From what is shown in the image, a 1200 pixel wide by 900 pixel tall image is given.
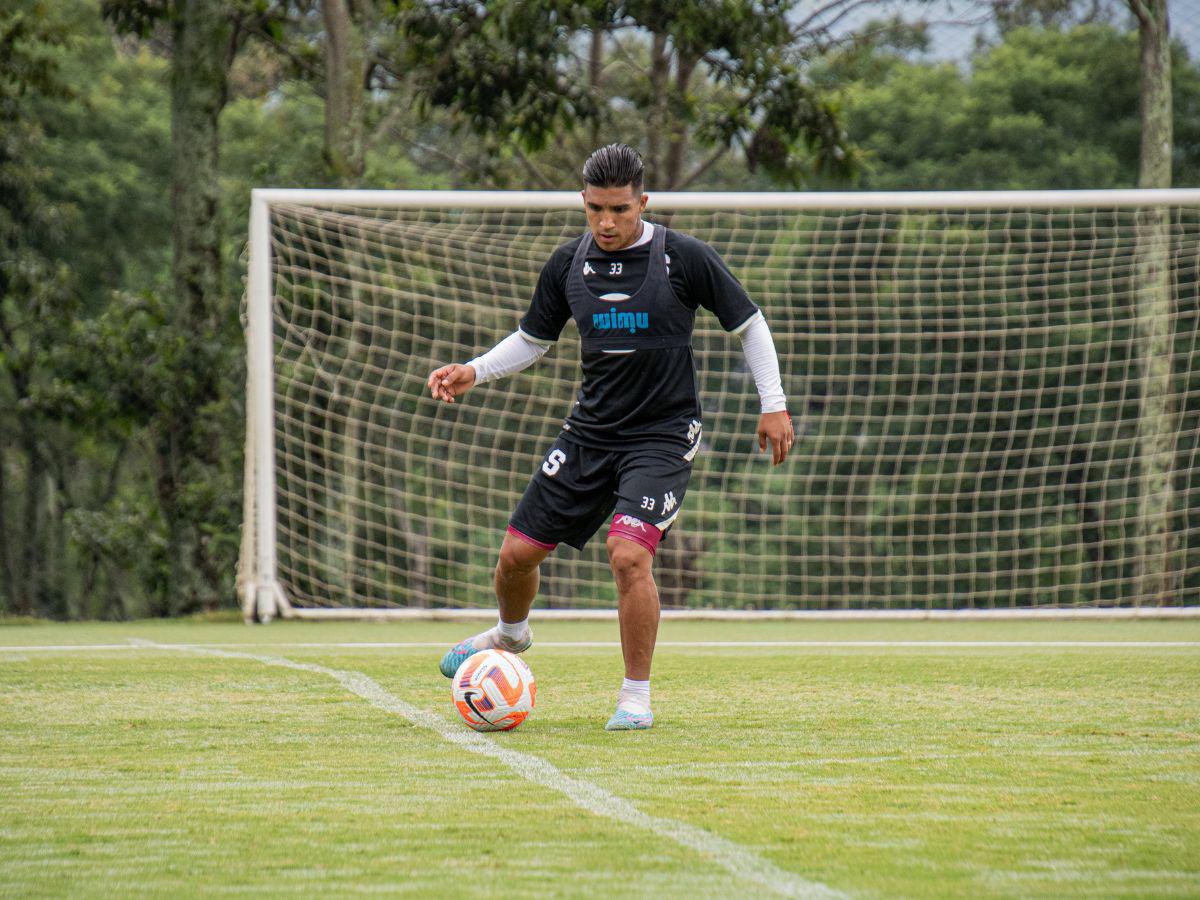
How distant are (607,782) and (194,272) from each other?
10047 millimetres

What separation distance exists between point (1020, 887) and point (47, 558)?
30978mm

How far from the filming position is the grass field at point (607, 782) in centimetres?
280

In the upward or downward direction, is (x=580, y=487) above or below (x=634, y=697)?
above

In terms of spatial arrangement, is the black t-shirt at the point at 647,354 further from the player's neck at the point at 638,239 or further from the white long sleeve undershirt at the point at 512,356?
the white long sleeve undershirt at the point at 512,356

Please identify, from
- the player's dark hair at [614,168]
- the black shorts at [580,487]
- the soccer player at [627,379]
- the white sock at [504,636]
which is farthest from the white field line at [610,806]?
the player's dark hair at [614,168]

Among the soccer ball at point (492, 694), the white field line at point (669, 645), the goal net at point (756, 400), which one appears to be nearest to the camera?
the soccer ball at point (492, 694)

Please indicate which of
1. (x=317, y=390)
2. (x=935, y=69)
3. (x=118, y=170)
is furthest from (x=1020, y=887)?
(x=935, y=69)

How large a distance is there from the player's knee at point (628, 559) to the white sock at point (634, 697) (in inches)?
13.5

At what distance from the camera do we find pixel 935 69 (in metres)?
29.1

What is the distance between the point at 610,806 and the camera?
3.40 m

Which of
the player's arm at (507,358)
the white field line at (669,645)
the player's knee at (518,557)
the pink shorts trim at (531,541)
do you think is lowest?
the white field line at (669,645)

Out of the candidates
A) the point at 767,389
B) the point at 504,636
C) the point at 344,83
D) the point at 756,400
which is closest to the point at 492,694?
the point at 504,636

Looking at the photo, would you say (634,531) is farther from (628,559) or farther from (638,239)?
(638,239)

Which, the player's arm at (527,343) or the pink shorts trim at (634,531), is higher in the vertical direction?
the player's arm at (527,343)
